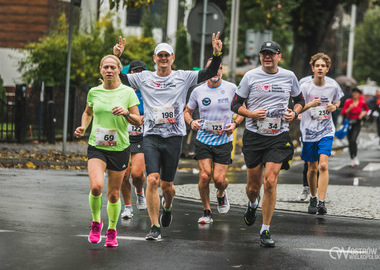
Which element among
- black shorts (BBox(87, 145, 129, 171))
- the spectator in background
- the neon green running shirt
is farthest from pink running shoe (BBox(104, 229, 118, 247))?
the spectator in background

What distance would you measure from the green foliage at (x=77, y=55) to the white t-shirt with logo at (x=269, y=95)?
15141 mm

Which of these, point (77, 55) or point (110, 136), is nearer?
point (110, 136)

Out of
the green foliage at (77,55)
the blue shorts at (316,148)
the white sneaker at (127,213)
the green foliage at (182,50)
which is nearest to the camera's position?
the white sneaker at (127,213)

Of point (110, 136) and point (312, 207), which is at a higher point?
point (110, 136)

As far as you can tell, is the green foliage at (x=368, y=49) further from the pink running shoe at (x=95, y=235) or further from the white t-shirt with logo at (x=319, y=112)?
the pink running shoe at (x=95, y=235)

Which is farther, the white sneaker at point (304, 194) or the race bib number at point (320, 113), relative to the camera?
the white sneaker at point (304, 194)

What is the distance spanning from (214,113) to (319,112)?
81.4 inches

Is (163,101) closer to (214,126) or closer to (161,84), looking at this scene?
(161,84)

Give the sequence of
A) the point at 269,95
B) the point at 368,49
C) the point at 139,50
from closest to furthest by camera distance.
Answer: the point at 269,95, the point at 139,50, the point at 368,49

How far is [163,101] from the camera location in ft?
29.2

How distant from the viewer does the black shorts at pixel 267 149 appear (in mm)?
8836

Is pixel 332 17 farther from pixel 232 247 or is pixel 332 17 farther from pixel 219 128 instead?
pixel 232 247

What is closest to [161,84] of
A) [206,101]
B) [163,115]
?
[163,115]

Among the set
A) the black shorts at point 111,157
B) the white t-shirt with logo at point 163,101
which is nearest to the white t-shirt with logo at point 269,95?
the white t-shirt with logo at point 163,101
